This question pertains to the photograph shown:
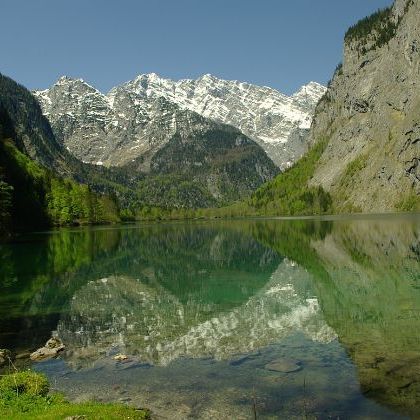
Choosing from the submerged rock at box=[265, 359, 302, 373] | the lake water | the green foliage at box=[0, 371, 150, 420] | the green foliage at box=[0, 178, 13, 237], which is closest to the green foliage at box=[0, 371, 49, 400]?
the green foliage at box=[0, 371, 150, 420]

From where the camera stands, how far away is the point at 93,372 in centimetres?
2769

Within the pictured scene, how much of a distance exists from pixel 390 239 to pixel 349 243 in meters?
8.78

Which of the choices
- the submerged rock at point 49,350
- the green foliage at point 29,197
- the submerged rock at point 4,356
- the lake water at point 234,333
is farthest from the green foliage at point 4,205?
the submerged rock at point 4,356

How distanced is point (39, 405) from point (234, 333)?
57.0 ft

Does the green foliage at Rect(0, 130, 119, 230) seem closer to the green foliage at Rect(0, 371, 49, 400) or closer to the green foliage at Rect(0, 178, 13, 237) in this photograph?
the green foliage at Rect(0, 178, 13, 237)

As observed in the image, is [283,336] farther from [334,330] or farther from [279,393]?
[279,393]

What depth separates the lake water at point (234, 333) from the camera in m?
22.8

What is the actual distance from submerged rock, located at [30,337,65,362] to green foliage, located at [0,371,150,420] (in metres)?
7.70

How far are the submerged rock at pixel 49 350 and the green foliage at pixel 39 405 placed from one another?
7701mm

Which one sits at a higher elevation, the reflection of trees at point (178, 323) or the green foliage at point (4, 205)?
the green foliage at point (4, 205)

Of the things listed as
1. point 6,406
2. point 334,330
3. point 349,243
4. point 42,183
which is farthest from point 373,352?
point 42,183

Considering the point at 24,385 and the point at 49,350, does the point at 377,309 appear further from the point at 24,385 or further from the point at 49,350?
the point at 24,385

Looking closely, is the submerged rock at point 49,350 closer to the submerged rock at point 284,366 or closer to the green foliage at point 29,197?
the submerged rock at point 284,366

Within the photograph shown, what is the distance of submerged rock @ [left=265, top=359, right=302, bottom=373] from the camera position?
87.7 feet
